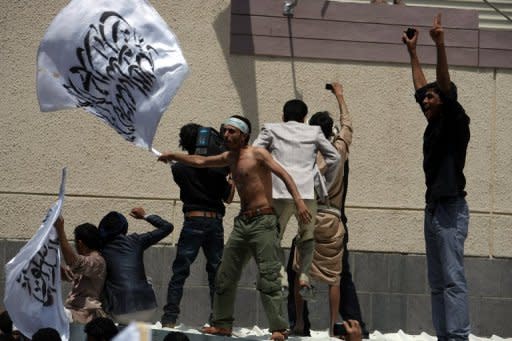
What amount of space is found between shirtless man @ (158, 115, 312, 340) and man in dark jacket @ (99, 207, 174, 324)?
1.61 feet

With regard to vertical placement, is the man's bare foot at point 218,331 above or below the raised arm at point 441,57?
below

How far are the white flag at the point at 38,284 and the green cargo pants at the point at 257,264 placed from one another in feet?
4.05

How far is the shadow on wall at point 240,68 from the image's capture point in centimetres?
1388

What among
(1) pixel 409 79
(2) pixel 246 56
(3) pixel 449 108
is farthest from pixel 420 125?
(3) pixel 449 108

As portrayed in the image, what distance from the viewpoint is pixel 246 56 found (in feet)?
45.7

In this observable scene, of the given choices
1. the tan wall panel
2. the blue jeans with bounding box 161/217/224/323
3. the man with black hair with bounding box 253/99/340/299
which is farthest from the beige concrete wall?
the man with black hair with bounding box 253/99/340/299

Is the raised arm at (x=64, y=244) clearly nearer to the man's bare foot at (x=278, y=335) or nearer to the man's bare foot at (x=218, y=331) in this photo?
the man's bare foot at (x=218, y=331)

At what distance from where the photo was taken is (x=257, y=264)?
1046cm

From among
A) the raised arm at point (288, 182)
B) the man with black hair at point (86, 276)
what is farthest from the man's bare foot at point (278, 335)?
the man with black hair at point (86, 276)

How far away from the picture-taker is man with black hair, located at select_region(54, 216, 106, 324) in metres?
10.5

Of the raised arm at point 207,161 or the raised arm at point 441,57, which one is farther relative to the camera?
the raised arm at point 207,161

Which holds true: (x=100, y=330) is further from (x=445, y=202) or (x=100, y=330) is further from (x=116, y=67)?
(x=445, y=202)

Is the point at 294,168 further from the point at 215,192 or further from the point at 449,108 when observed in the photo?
the point at 449,108

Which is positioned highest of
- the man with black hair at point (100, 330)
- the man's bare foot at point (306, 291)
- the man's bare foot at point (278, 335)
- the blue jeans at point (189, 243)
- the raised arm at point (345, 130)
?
the raised arm at point (345, 130)
